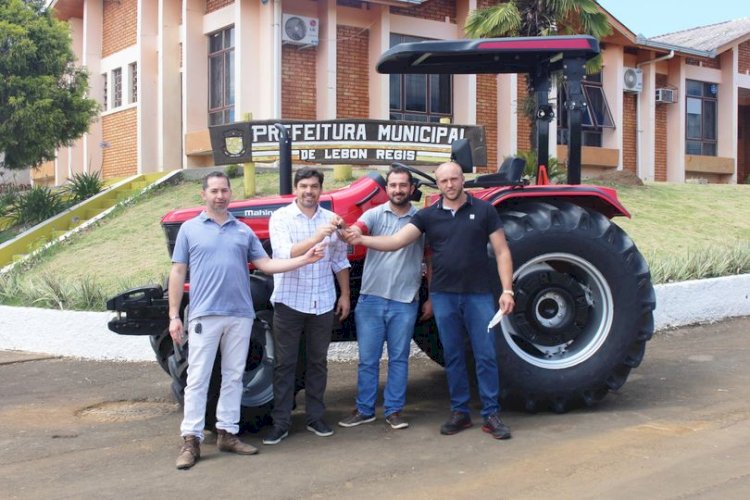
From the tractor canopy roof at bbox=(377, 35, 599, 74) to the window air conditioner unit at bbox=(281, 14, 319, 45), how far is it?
1162cm

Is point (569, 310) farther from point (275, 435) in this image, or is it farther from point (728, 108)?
point (728, 108)

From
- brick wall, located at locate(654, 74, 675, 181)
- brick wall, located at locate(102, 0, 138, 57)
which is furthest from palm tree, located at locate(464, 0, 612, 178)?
brick wall, located at locate(102, 0, 138, 57)

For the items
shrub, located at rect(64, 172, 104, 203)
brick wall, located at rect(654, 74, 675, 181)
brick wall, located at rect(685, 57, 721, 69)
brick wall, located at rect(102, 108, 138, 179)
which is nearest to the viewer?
shrub, located at rect(64, 172, 104, 203)

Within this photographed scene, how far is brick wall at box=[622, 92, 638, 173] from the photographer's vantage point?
2492cm

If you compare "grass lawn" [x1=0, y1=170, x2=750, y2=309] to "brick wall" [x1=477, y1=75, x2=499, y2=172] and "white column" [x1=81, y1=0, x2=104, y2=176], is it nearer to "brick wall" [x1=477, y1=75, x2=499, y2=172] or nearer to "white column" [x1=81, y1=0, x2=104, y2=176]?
"brick wall" [x1=477, y1=75, x2=499, y2=172]

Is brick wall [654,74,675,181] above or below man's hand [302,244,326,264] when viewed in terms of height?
above

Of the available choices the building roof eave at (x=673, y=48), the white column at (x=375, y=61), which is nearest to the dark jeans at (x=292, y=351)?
the white column at (x=375, y=61)

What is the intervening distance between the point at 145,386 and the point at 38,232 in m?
9.15

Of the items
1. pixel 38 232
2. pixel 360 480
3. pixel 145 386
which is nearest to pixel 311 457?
pixel 360 480

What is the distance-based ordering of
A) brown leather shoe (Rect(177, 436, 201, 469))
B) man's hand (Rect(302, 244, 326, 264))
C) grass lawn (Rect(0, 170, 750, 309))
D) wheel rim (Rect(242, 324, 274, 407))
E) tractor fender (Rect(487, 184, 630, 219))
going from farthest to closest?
grass lawn (Rect(0, 170, 750, 309))
tractor fender (Rect(487, 184, 630, 219))
wheel rim (Rect(242, 324, 274, 407))
man's hand (Rect(302, 244, 326, 264))
brown leather shoe (Rect(177, 436, 201, 469))

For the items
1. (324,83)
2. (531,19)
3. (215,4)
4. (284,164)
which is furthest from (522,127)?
(284,164)

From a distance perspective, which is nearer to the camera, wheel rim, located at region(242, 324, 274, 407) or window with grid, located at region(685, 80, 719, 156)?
wheel rim, located at region(242, 324, 274, 407)

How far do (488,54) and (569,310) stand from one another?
1948 mm

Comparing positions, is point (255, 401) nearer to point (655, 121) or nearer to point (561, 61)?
point (561, 61)
